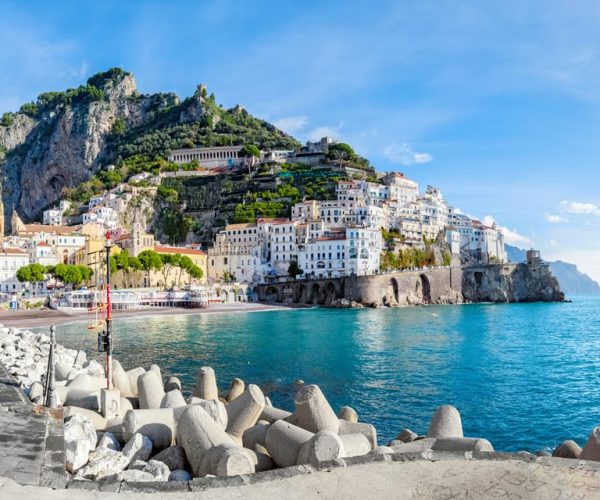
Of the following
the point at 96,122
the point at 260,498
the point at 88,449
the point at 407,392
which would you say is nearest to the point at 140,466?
the point at 88,449

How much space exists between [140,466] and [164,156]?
136 metres

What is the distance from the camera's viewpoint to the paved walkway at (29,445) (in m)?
6.51

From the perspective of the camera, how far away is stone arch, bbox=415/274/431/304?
90137 millimetres

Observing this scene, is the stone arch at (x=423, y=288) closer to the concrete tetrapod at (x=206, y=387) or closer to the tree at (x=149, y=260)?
the tree at (x=149, y=260)

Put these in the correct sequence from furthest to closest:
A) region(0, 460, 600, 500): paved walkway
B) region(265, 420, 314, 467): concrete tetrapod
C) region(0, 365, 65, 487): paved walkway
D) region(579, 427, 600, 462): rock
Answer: region(579, 427, 600, 462): rock < region(265, 420, 314, 467): concrete tetrapod < region(0, 365, 65, 487): paved walkway < region(0, 460, 600, 500): paved walkway

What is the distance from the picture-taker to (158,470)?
7.53 metres

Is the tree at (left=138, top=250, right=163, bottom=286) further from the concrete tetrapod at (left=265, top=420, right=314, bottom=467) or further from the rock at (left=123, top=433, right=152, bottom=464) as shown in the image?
the concrete tetrapod at (left=265, top=420, right=314, bottom=467)

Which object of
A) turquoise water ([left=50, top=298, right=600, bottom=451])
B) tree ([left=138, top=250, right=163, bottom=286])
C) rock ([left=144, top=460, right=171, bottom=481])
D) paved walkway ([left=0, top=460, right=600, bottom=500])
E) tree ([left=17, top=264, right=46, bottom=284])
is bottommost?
turquoise water ([left=50, top=298, right=600, bottom=451])

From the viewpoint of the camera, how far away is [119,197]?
4400 inches

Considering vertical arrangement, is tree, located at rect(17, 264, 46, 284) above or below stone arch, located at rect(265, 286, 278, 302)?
A: above

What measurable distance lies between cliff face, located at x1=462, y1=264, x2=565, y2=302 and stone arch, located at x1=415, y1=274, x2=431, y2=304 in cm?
1022

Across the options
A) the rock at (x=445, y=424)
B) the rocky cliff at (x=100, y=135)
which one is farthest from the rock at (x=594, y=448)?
the rocky cliff at (x=100, y=135)

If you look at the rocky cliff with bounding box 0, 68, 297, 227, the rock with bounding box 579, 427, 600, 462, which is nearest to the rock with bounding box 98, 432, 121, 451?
the rock with bounding box 579, 427, 600, 462

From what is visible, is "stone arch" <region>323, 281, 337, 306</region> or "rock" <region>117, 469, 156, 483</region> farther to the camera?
"stone arch" <region>323, 281, 337, 306</region>
